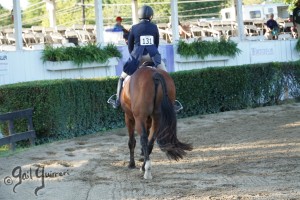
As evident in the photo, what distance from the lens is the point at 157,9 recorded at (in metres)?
57.3

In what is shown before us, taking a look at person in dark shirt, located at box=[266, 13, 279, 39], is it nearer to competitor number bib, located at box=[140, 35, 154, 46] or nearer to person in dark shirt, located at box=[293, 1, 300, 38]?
person in dark shirt, located at box=[293, 1, 300, 38]

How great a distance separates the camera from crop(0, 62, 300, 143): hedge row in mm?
16375

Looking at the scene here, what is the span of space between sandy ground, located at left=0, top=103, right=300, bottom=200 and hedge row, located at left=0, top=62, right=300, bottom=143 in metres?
0.73

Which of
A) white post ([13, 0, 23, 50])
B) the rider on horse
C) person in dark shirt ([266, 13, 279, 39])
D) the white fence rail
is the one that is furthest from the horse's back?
person in dark shirt ([266, 13, 279, 39])

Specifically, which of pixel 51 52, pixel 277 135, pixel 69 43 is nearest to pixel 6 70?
pixel 51 52

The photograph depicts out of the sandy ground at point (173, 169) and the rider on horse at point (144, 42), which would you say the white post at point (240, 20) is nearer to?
the sandy ground at point (173, 169)

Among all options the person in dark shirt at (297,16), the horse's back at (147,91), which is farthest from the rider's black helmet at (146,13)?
the person in dark shirt at (297,16)

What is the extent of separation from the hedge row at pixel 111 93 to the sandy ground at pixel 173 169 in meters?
0.73

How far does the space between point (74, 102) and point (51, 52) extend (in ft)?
10.4

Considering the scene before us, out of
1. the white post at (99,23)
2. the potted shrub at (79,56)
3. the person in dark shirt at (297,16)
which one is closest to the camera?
the potted shrub at (79,56)

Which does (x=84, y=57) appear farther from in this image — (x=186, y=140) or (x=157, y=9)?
(x=157, y=9)
